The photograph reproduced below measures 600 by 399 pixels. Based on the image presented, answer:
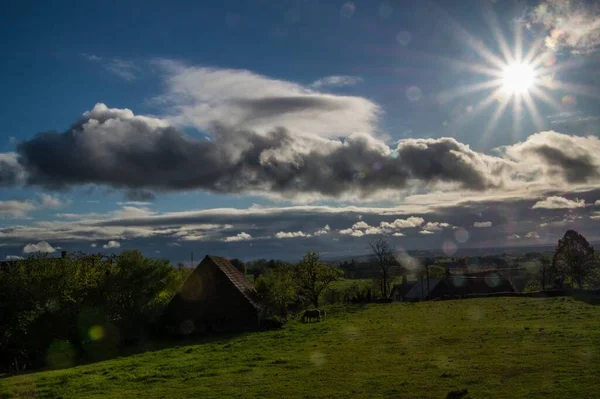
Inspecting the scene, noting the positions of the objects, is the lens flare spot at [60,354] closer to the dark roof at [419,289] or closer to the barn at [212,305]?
the barn at [212,305]

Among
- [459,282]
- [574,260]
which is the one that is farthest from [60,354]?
[574,260]

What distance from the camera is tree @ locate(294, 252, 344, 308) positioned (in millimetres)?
70562

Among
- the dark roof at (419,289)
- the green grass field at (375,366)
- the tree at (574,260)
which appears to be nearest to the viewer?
the green grass field at (375,366)

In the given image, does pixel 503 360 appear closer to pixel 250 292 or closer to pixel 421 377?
pixel 421 377

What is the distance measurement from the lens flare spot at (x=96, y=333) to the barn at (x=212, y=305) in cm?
783

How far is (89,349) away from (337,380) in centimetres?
2764

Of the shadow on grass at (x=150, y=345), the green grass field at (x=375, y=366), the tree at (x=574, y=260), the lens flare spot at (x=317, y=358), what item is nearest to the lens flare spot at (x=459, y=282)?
the tree at (x=574, y=260)

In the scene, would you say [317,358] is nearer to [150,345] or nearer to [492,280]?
[150,345]

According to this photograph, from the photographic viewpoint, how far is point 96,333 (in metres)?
41.6

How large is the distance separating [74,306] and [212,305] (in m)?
13.2

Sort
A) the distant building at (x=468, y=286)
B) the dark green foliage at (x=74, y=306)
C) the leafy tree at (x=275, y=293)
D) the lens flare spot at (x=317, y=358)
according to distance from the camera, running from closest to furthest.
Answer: the lens flare spot at (x=317, y=358), the dark green foliage at (x=74, y=306), the leafy tree at (x=275, y=293), the distant building at (x=468, y=286)

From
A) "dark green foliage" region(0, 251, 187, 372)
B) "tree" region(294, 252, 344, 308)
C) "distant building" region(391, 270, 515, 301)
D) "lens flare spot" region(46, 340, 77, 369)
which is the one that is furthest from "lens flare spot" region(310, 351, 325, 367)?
"distant building" region(391, 270, 515, 301)

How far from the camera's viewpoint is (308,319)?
167 feet

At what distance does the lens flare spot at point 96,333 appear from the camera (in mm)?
41125
